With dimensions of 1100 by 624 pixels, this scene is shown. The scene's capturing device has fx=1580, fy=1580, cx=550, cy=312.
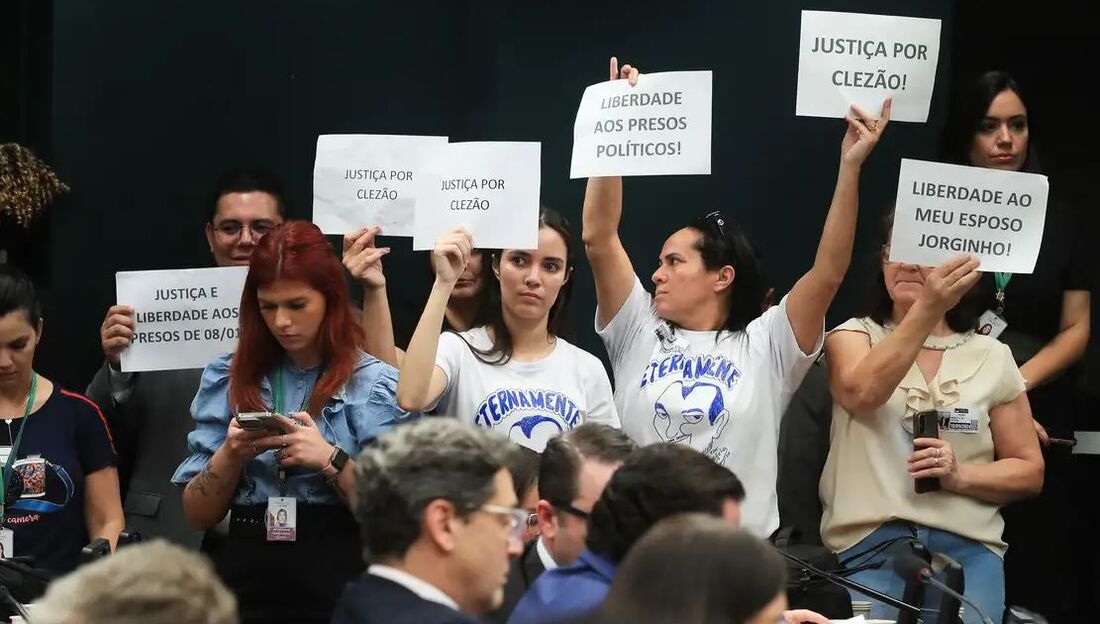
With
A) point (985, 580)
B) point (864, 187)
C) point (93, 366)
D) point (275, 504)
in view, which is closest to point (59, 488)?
point (275, 504)

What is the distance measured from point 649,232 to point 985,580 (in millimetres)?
2028

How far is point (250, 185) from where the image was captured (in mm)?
5242

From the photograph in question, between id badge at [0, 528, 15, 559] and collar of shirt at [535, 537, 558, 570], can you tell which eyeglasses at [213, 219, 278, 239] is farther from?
collar of shirt at [535, 537, 558, 570]

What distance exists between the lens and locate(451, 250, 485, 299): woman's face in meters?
5.15

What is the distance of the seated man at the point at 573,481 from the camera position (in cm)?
335

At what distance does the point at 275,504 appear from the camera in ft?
13.6

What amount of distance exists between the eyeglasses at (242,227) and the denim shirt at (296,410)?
825mm

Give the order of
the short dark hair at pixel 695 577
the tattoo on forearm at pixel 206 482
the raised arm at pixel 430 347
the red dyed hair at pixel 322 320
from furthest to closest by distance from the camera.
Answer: the raised arm at pixel 430 347 → the red dyed hair at pixel 322 320 → the tattoo on forearm at pixel 206 482 → the short dark hair at pixel 695 577

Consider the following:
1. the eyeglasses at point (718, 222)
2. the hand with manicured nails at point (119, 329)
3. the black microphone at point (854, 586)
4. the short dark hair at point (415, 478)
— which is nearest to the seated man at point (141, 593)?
the short dark hair at point (415, 478)

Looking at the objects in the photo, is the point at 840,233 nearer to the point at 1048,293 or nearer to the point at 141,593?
the point at 1048,293

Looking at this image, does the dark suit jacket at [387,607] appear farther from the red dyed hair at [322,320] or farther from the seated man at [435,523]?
the red dyed hair at [322,320]

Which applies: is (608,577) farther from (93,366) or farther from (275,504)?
(93,366)

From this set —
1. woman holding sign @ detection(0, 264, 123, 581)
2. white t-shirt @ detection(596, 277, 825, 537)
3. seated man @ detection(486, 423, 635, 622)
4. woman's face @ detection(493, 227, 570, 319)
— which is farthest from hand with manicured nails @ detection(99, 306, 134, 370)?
seated man @ detection(486, 423, 635, 622)

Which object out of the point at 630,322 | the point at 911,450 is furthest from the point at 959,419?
the point at 630,322
